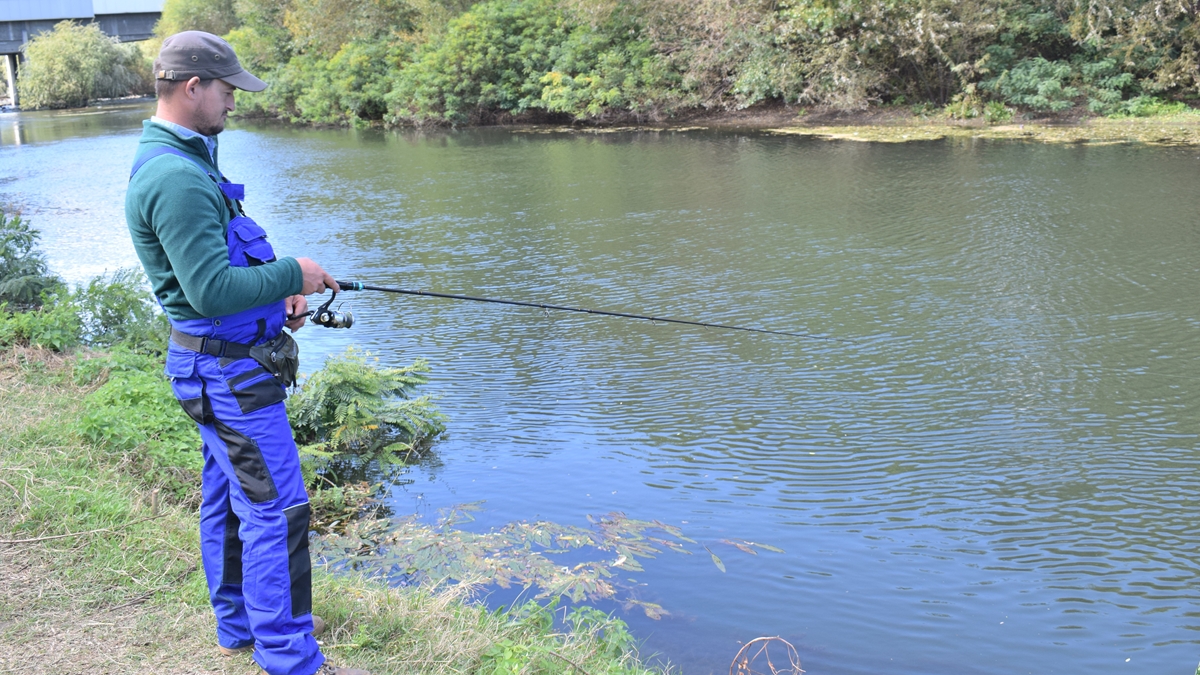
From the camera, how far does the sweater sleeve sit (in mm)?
2348

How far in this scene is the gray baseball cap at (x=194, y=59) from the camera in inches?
95.3

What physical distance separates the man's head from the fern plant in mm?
3016

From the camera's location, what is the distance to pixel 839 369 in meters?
6.40

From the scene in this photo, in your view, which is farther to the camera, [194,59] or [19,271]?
[19,271]

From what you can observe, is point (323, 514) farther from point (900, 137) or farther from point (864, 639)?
point (900, 137)

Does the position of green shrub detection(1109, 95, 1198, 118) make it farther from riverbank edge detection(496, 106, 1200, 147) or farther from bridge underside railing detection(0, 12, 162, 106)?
bridge underside railing detection(0, 12, 162, 106)

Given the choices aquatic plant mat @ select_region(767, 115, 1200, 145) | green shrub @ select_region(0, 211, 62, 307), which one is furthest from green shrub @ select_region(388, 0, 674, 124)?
green shrub @ select_region(0, 211, 62, 307)

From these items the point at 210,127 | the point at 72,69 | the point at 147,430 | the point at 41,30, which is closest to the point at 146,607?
Result: the point at 210,127

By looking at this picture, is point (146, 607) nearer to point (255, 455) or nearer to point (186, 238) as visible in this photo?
point (255, 455)

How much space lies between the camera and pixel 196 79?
2.46 meters

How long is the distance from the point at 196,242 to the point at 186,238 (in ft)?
0.08

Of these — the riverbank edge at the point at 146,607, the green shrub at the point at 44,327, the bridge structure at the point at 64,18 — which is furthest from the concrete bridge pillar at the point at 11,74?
the riverbank edge at the point at 146,607

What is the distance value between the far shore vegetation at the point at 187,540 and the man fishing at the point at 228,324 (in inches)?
12.6

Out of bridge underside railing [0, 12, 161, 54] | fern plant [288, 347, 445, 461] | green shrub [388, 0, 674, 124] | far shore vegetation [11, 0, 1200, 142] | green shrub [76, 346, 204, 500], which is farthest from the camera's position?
bridge underside railing [0, 12, 161, 54]
